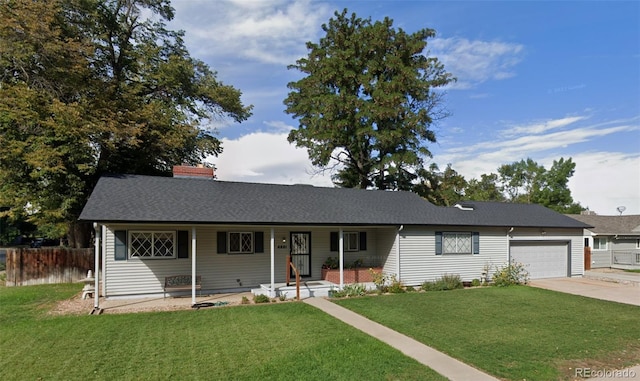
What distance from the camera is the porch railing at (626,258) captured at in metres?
25.2

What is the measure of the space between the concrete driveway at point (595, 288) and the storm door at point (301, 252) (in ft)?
30.9

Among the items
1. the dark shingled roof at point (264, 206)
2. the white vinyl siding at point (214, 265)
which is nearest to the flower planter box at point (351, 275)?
the white vinyl siding at point (214, 265)

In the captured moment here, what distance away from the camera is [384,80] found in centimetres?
2666

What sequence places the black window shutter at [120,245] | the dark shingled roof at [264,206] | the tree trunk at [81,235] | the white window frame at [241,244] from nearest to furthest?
1. the dark shingled roof at [264,206]
2. the black window shutter at [120,245]
3. the white window frame at [241,244]
4. the tree trunk at [81,235]

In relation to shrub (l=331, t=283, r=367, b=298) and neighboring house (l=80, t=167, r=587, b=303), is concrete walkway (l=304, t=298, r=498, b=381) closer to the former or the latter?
shrub (l=331, t=283, r=367, b=298)

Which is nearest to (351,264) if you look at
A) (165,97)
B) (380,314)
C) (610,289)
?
(380,314)

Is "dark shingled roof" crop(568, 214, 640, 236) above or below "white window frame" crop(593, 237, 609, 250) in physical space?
above

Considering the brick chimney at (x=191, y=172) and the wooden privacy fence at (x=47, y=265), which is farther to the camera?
the wooden privacy fence at (x=47, y=265)

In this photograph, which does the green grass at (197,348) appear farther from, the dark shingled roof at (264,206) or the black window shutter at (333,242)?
the black window shutter at (333,242)

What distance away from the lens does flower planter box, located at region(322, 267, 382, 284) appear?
1481cm

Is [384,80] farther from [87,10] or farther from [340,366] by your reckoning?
[340,366]

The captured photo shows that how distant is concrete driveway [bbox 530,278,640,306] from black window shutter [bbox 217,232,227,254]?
41.2 feet

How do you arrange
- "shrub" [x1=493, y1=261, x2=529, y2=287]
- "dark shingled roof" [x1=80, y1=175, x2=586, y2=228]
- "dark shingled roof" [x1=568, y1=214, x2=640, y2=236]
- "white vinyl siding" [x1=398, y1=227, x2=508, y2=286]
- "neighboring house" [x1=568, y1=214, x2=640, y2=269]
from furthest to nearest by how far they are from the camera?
"dark shingled roof" [x1=568, y1=214, x2=640, y2=236]
"neighboring house" [x1=568, y1=214, x2=640, y2=269]
"shrub" [x1=493, y1=261, x2=529, y2=287]
"white vinyl siding" [x1=398, y1=227, x2=508, y2=286]
"dark shingled roof" [x1=80, y1=175, x2=586, y2=228]

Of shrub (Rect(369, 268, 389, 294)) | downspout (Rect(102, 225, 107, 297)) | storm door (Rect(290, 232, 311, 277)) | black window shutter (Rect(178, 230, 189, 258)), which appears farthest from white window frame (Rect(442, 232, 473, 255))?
downspout (Rect(102, 225, 107, 297))
